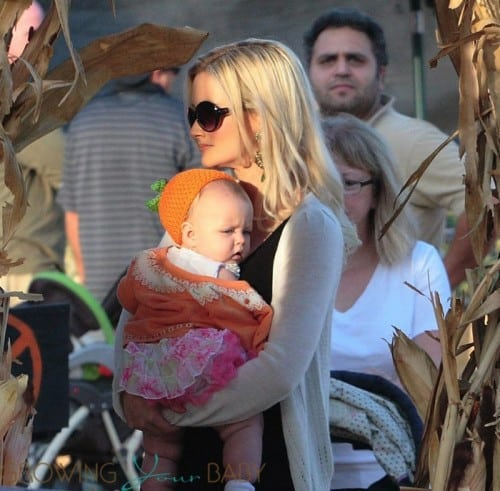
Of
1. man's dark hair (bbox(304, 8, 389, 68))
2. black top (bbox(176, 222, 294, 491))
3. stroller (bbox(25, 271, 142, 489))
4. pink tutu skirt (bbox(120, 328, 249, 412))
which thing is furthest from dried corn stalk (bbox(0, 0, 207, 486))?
stroller (bbox(25, 271, 142, 489))

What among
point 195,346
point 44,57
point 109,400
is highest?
point 44,57

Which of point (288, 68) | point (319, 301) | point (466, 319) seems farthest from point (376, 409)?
point (466, 319)

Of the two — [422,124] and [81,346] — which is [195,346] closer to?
[422,124]

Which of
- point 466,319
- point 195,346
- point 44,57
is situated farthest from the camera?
point 195,346

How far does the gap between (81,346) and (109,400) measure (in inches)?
10.3

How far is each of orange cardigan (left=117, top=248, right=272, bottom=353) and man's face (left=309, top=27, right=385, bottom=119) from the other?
86.5 inches

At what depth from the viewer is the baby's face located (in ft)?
8.87

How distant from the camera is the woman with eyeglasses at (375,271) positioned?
3594mm

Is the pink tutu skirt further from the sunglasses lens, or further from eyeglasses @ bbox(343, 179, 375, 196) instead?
eyeglasses @ bbox(343, 179, 375, 196)

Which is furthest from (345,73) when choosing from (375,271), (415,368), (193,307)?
(415,368)

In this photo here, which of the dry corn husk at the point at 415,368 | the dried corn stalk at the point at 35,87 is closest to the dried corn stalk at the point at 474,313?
the dry corn husk at the point at 415,368

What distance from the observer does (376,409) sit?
3170 mm

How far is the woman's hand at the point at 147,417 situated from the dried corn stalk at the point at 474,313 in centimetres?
75

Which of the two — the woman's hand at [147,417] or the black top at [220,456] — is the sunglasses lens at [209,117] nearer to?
the black top at [220,456]
